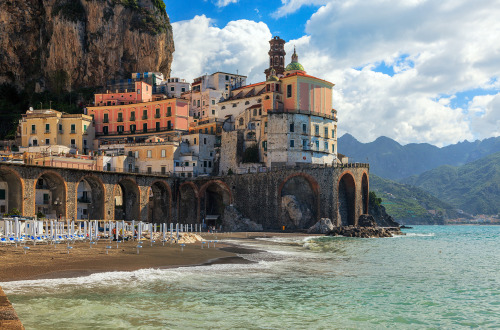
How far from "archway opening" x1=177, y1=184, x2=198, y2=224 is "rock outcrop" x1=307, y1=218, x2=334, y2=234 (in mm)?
20675

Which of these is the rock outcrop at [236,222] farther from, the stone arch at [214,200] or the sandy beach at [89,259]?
the sandy beach at [89,259]

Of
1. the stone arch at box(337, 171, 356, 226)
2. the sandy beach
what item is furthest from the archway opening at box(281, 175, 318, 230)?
the sandy beach

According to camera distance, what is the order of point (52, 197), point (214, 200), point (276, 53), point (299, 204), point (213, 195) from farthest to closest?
point (276, 53) → point (214, 200) → point (213, 195) → point (299, 204) → point (52, 197)

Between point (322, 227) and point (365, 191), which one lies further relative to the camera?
point (365, 191)

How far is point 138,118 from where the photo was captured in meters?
90.5

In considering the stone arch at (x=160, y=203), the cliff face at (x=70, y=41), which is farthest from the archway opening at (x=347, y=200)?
the cliff face at (x=70, y=41)

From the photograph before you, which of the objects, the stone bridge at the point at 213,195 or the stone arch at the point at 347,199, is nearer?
the stone bridge at the point at 213,195

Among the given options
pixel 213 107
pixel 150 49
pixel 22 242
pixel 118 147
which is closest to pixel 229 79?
pixel 213 107

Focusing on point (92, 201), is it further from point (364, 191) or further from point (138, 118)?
point (364, 191)

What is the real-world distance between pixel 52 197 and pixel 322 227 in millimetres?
35443

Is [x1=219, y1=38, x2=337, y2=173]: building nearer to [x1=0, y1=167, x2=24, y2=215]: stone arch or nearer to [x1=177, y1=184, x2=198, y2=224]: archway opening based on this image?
[x1=177, y1=184, x2=198, y2=224]: archway opening

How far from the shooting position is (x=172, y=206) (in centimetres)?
7762

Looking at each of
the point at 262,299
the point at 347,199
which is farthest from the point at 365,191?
the point at 262,299

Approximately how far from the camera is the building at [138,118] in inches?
3472
